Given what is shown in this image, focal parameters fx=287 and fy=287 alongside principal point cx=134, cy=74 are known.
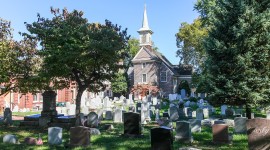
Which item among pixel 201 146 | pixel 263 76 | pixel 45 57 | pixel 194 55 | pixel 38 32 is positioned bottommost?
pixel 201 146

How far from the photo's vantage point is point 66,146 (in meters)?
11.0

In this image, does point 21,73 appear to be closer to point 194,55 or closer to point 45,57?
point 45,57

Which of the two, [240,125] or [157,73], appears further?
[157,73]

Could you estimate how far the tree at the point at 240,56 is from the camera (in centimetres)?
1564

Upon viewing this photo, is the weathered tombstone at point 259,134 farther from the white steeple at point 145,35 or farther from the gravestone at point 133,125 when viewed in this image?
the white steeple at point 145,35

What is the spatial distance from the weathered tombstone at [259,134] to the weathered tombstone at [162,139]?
8.46 feet

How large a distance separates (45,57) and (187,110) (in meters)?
11.7

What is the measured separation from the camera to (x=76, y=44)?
1430cm

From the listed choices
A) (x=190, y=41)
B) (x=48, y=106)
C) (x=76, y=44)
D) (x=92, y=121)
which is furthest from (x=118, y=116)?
(x=190, y=41)

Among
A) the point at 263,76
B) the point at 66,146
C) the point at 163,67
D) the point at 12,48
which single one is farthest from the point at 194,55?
the point at 66,146

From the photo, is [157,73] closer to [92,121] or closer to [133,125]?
[92,121]

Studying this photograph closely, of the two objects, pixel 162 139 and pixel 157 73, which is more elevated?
Result: pixel 157 73

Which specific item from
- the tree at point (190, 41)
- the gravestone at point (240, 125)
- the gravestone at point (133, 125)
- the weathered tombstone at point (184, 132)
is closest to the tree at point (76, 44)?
the gravestone at point (133, 125)

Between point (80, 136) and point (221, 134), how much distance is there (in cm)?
545
